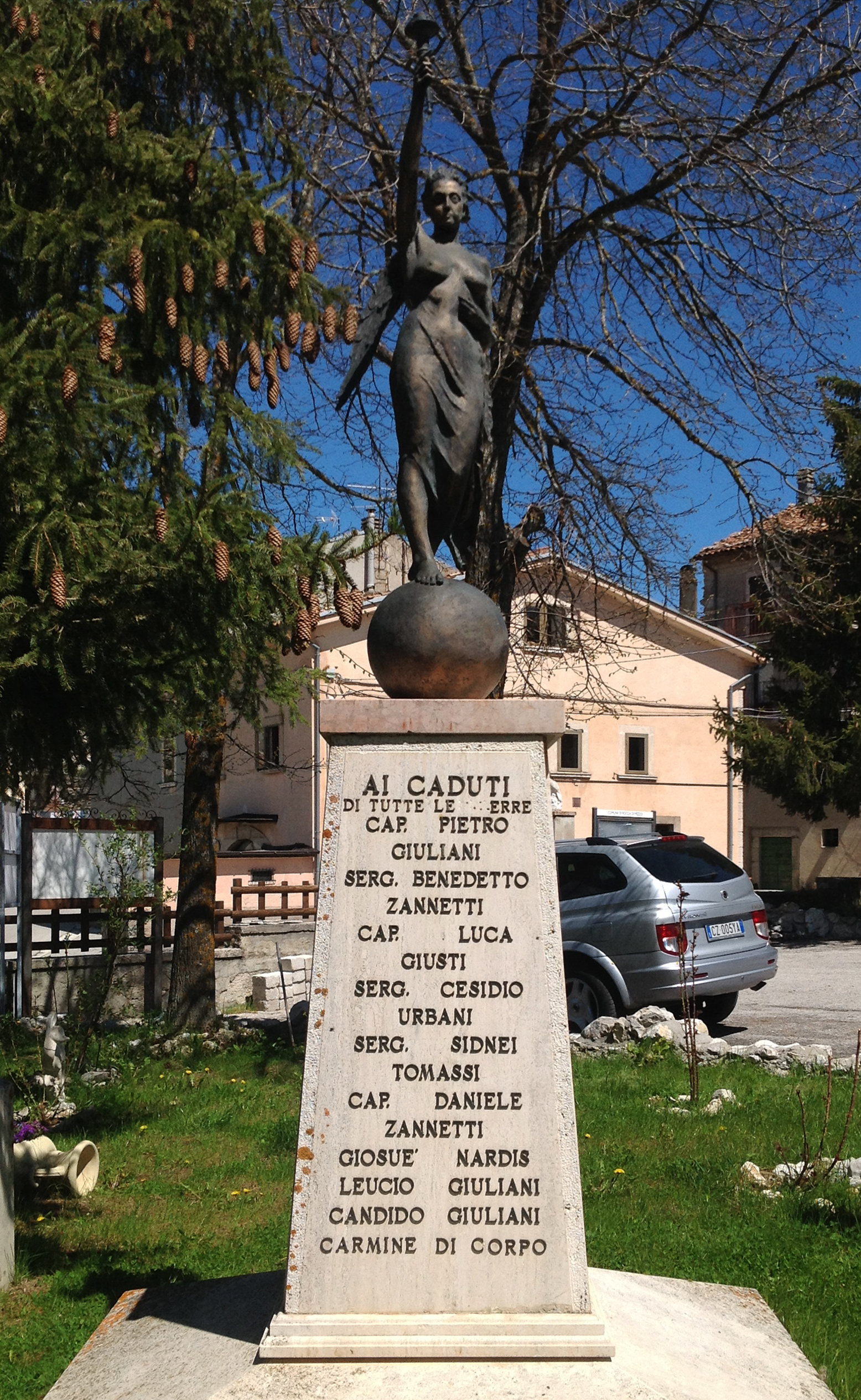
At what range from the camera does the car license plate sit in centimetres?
1028

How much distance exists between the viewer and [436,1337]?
132 inches

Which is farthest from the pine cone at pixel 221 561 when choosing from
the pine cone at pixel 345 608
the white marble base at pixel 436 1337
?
the white marble base at pixel 436 1337

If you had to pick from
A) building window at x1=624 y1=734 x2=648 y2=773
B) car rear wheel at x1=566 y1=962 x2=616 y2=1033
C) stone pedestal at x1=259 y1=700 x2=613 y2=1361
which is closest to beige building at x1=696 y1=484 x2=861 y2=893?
building window at x1=624 y1=734 x2=648 y2=773

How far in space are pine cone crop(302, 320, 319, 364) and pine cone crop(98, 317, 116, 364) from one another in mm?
1671

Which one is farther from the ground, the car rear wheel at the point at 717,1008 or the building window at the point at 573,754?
the building window at the point at 573,754

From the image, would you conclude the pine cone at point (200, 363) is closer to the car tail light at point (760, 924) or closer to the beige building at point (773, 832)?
the car tail light at point (760, 924)

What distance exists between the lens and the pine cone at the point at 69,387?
5539 mm

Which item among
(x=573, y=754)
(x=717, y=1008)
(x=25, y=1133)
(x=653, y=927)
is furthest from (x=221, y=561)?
(x=573, y=754)

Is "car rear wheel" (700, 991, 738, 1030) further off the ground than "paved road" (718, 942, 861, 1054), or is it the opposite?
"car rear wheel" (700, 991, 738, 1030)

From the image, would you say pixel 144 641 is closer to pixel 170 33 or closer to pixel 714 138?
pixel 170 33

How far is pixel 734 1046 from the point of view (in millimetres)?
9734

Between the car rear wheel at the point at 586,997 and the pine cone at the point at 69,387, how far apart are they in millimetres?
6489

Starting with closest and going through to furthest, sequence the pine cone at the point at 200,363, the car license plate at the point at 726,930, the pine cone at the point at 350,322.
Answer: the pine cone at the point at 200,363
the pine cone at the point at 350,322
the car license plate at the point at 726,930

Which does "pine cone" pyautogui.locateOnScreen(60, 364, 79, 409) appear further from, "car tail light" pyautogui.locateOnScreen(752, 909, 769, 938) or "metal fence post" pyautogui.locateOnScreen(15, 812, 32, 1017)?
"car tail light" pyautogui.locateOnScreen(752, 909, 769, 938)
